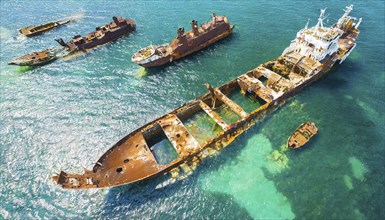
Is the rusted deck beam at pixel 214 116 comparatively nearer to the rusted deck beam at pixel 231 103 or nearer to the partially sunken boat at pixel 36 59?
the rusted deck beam at pixel 231 103

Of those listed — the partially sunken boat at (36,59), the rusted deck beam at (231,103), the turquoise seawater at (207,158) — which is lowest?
the turquoise seawater at (207,158)

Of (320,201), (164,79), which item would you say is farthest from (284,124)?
(164,79)

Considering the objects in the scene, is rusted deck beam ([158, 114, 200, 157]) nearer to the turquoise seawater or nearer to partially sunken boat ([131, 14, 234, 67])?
the turquoise seawater

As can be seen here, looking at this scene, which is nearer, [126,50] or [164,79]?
[164,79]

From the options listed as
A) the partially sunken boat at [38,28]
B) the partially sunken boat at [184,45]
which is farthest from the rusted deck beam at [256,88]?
the partially sunken boat at [38,28]

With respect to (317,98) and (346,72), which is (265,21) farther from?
(317,98)

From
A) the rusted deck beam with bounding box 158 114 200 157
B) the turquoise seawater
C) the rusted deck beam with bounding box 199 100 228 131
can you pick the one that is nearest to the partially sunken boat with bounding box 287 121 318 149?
the turquoise seawater
